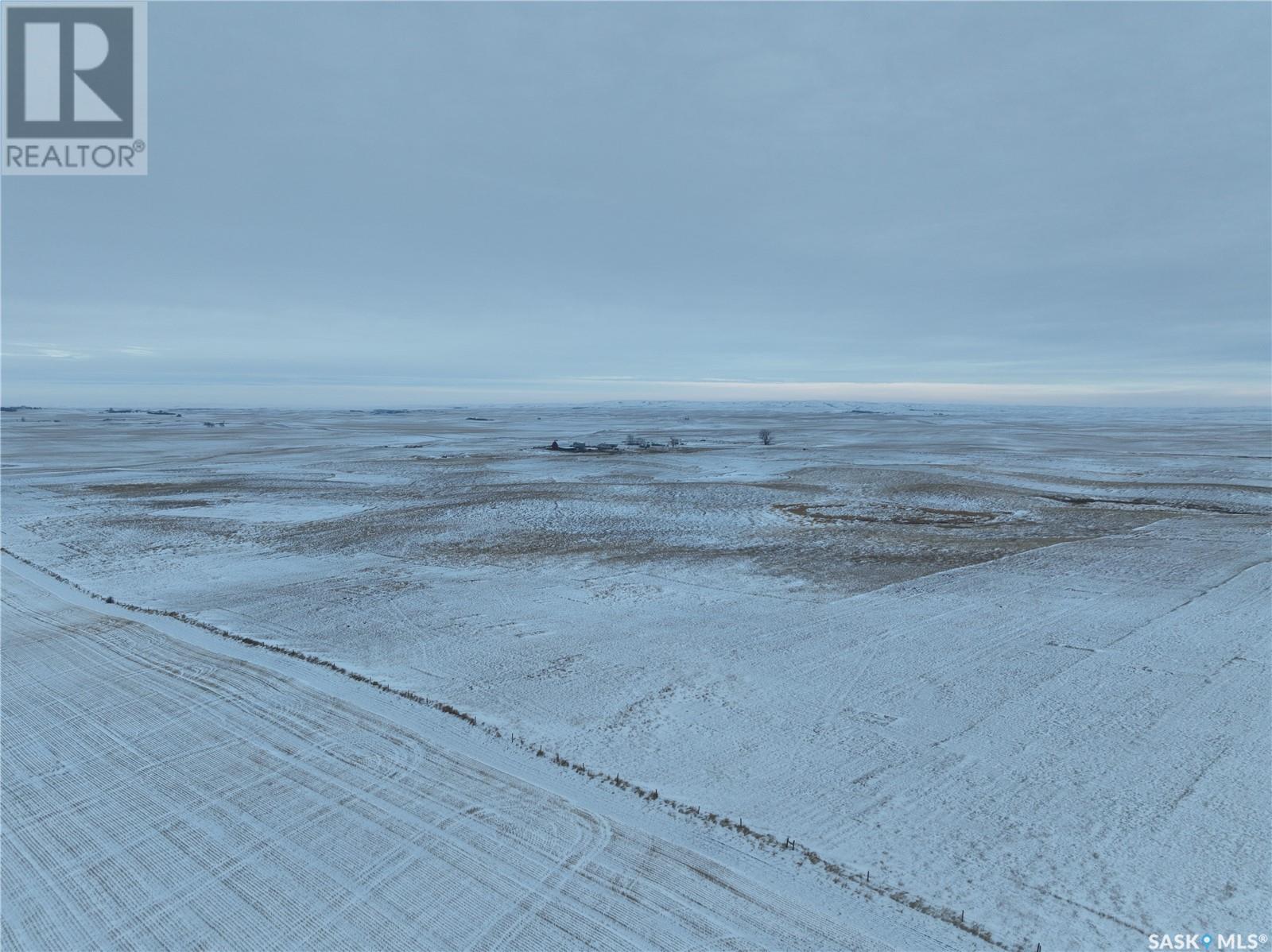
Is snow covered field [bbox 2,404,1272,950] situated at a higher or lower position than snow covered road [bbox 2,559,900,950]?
higher

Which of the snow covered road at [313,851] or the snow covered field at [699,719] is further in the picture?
the snow covered field at [699,719]

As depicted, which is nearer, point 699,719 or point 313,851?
point 313,851

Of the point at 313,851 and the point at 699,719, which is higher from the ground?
the point at 699,719

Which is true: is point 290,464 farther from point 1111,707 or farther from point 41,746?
point 1111,707

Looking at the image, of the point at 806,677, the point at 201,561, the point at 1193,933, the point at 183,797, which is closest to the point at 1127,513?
the point at 806,677

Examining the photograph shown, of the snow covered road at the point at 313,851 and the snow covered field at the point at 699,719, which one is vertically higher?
the snow covered field at the point at 699,719

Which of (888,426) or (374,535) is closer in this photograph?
(374,535)

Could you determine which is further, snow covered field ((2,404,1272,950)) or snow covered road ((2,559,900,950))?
snow covered field ((2,404,1272,950))

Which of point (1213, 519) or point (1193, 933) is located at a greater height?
point (1213, 519)
